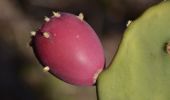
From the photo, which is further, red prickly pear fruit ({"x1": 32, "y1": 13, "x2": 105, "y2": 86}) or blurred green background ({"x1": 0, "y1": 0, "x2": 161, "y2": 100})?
blurred green background ({"x1": 0, "y1": 0, "x2": 161, "y2": 100})

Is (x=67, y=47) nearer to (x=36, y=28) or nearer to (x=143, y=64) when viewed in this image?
(x=143, y=64)

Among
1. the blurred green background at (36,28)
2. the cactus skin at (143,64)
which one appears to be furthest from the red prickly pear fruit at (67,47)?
the blurred green background at (36,28)

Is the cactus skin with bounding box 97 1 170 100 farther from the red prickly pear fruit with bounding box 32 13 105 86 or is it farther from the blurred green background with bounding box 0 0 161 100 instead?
the blurred green background with bounding box 0 0 161 100

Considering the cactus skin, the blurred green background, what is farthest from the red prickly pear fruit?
the blurred green background

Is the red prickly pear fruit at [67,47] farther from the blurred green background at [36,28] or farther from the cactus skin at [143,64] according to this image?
the blurred green background at [36,28]

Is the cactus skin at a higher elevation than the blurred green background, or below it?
higher
